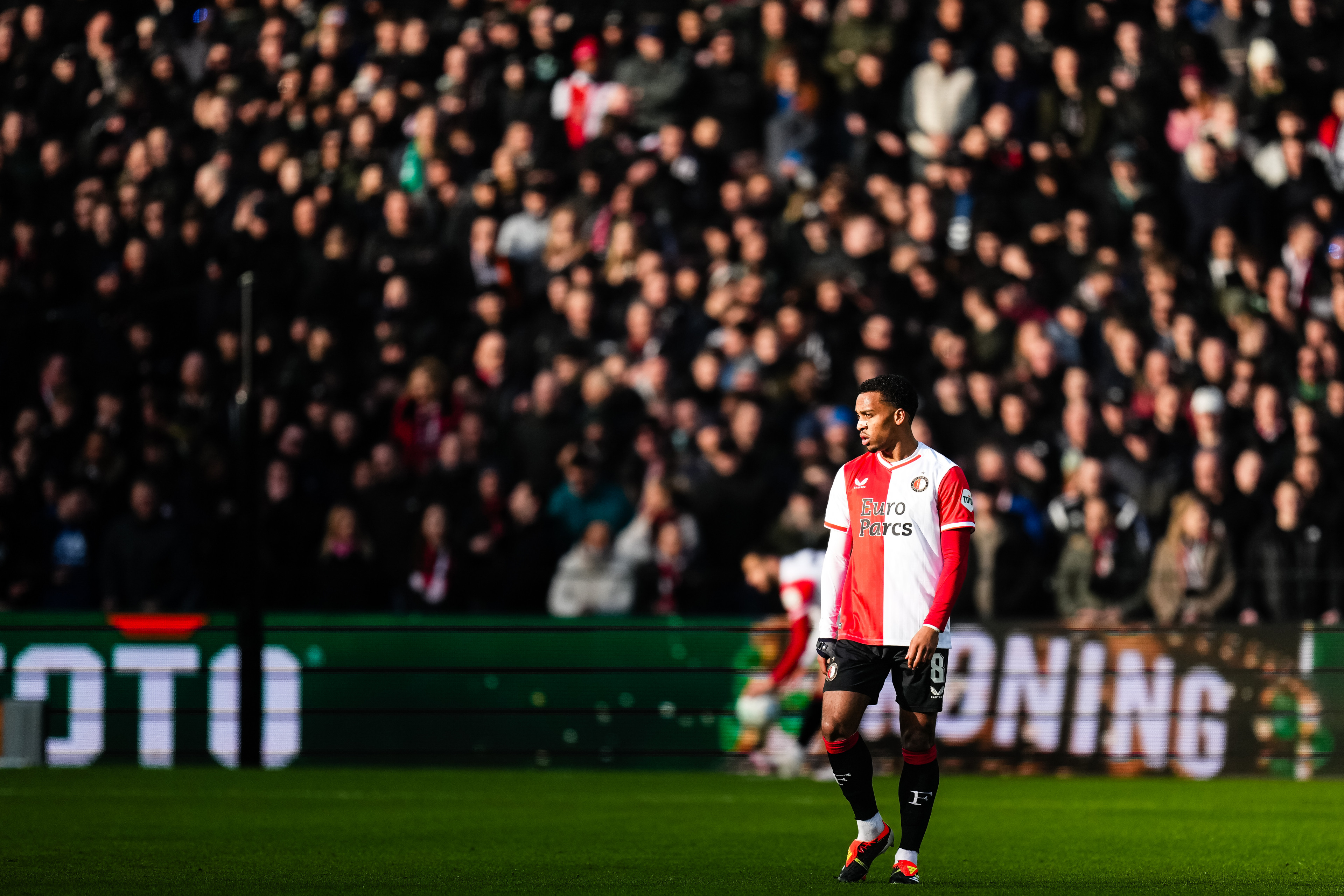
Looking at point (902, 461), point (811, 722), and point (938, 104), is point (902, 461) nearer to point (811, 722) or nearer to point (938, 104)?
point (811, 722)

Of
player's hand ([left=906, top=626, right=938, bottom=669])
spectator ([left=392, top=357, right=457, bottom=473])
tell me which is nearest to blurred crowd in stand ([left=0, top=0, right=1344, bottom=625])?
spectator ([left=392, top=357, right=457, bottom=473])

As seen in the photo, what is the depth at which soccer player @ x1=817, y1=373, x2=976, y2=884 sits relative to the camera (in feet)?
21.8

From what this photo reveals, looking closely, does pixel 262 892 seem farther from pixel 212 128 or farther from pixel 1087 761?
pixel 212 128

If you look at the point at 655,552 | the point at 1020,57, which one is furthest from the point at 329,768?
the point at 1020,57

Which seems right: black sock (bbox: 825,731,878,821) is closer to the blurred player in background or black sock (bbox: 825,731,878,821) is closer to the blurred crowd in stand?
the blurred player in background

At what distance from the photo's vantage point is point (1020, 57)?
15.6m

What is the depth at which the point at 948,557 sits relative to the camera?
21.6 ft

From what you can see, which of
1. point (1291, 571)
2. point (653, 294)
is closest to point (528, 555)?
point (653, 294)

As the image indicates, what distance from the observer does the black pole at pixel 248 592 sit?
12.7 m

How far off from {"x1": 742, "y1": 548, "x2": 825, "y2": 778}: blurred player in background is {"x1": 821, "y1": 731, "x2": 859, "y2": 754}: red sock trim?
16.7ft

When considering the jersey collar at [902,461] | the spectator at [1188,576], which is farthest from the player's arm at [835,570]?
the spectator at [1188,576]

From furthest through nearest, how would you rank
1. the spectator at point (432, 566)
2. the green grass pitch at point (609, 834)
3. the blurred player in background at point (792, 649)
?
the spectator at point (432, 566)
the blurred player in background at point (792, 649)
the green grass pitch at point (609, 834)

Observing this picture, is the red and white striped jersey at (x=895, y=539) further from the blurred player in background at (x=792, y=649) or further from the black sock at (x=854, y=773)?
the blurred player in background at (x=792, y=649)

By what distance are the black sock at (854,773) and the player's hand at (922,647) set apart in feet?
1.50
